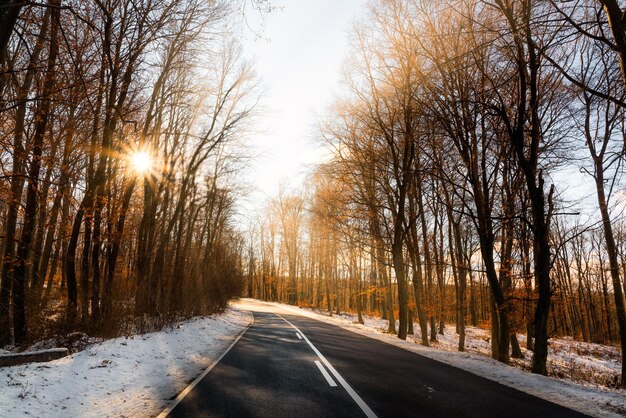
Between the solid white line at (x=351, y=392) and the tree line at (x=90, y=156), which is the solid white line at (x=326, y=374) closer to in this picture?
the solid white line at (x=351, y=392)

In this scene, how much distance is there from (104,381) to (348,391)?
14.5 ft

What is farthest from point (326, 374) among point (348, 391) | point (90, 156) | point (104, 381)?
point (90, 156)

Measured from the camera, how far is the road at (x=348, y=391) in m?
4.98

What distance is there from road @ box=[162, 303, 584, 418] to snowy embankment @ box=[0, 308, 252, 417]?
0.67m

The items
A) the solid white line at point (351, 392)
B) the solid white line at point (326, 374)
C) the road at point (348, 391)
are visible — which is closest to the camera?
the solid white line at point (351, 392)

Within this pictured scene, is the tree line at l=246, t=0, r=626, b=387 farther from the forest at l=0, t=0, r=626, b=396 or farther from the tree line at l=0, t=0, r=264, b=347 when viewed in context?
the tree line at l=0, t=0, r=264, b=347

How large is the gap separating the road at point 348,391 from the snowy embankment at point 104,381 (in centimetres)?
67

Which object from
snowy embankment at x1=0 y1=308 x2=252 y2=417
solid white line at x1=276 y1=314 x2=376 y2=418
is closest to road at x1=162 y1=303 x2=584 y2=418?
solid white line at x1=276 y1=314 x2=376 y2=418

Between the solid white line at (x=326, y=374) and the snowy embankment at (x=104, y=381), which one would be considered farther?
the solid white line at (x=326, y=374)

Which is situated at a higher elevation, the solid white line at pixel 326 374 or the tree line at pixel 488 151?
the tree line at pixel 488 151

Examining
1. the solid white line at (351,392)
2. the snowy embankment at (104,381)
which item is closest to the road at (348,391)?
the solid white line at (351,392)

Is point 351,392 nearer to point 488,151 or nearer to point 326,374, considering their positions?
point 326,374

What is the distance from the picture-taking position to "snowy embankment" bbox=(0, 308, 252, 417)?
16.4 feet

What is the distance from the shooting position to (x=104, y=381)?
6.38 metres
